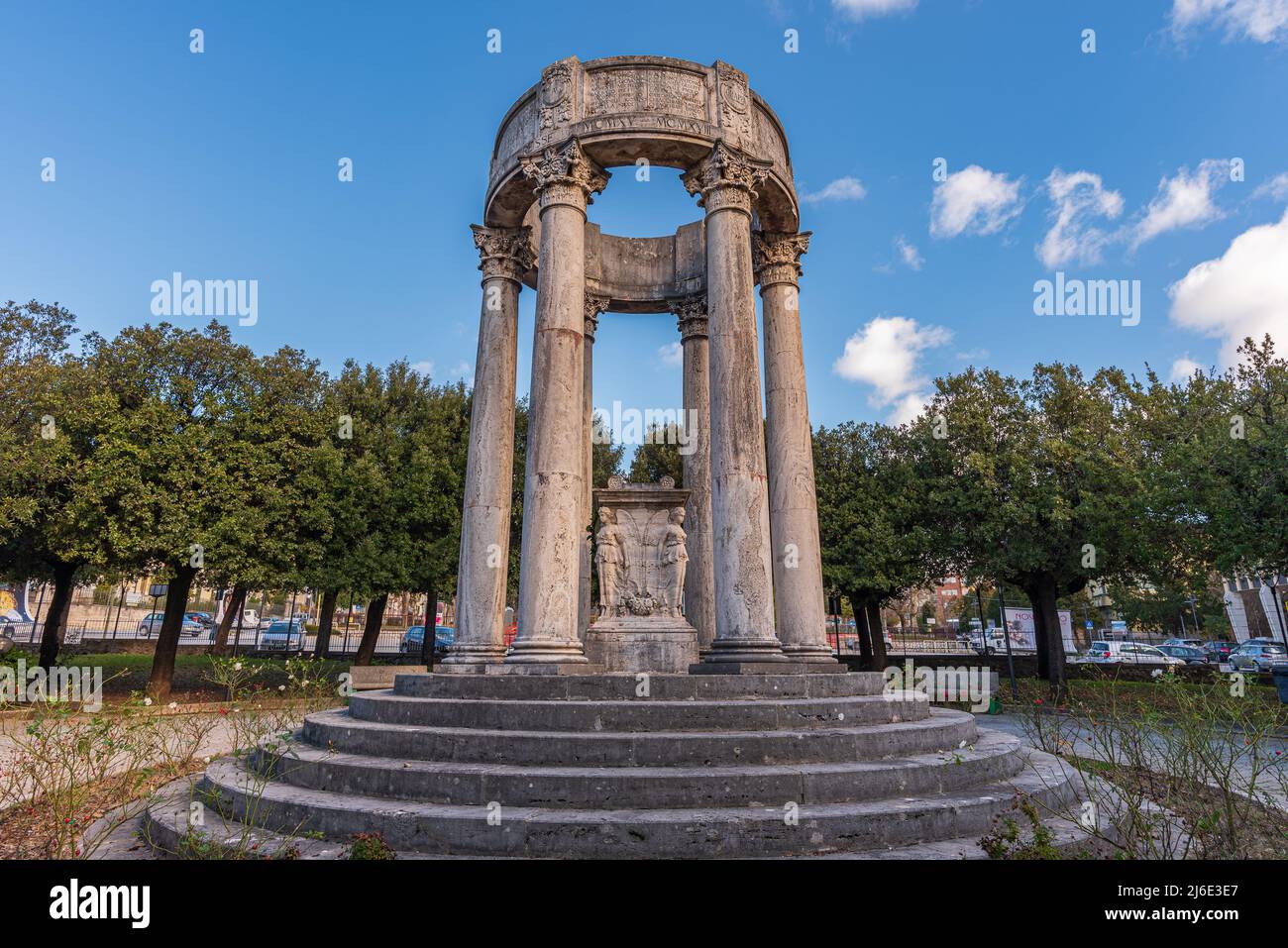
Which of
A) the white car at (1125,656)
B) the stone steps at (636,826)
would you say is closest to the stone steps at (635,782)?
the stone steps at (636,826)

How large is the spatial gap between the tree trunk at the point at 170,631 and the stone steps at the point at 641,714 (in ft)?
61.4

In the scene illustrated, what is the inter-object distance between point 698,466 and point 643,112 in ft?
25.4

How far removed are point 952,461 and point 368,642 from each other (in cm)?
2638

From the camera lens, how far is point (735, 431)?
1249cm

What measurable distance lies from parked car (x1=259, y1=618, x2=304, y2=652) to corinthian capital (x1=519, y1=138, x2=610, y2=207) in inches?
1417

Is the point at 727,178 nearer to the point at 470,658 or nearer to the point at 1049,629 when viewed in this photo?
the point at 470,658

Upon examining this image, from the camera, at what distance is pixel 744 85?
14.8 metres

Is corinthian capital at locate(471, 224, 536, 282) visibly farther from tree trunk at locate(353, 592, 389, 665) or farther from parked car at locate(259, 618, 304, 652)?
parked car at locate(259, 618, 304, 652)

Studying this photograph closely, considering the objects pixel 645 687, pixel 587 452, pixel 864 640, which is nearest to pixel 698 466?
pixel 587 452

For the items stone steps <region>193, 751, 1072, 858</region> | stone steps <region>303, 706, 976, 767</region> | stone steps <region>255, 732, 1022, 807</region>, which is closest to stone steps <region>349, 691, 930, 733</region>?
stone steps <region>303, 706, 976, 767</region>

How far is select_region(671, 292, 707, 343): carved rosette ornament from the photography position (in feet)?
58.6
